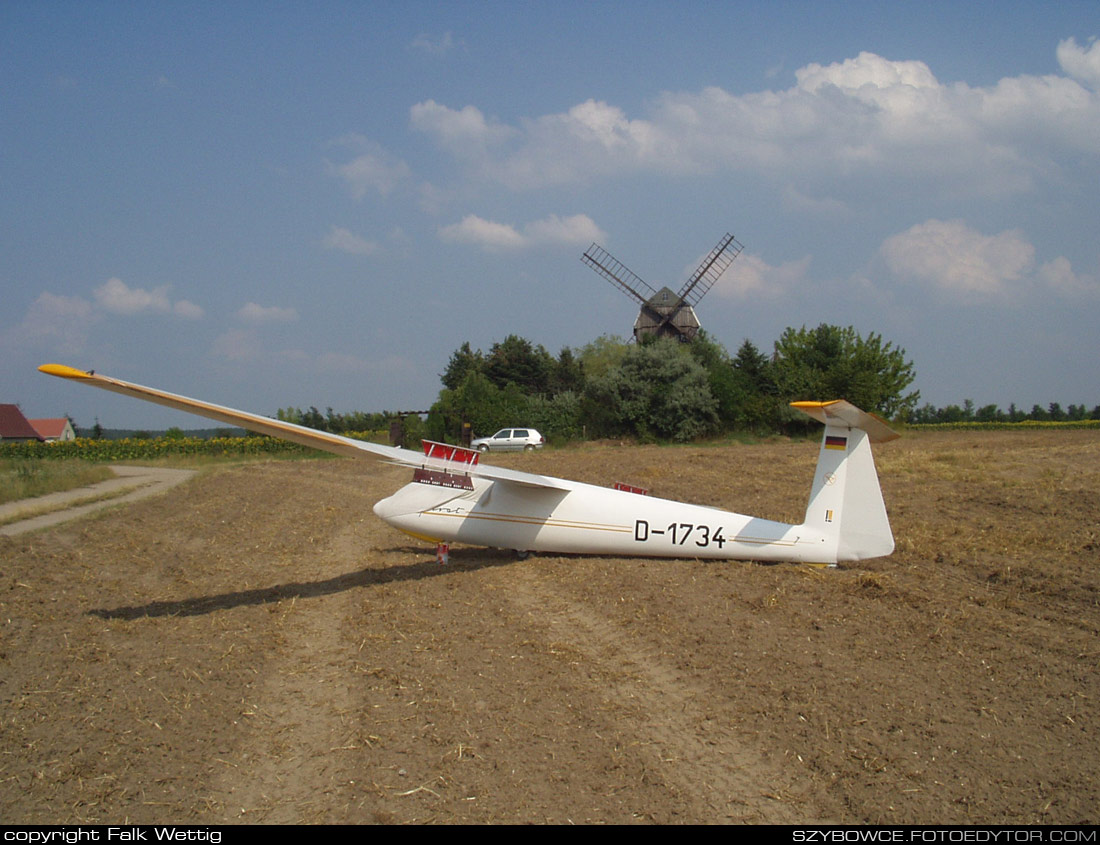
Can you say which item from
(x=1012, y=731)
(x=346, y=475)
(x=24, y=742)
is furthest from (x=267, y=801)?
(x=346, y=475)

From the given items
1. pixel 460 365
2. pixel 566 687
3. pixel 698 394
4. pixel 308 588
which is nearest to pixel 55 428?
pixel 460 365

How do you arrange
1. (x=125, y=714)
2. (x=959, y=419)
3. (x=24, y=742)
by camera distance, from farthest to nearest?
(x=959, y=419) → (x=125, y=714) → (x=24, y=742)

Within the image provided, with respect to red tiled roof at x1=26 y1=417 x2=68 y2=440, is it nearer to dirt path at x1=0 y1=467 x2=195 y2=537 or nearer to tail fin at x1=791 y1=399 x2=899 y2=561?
dirt path at x1=0 y1=467 x2=195 y2=537

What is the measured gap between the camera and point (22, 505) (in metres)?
19.3

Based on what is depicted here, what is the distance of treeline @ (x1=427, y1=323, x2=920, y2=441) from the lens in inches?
1473

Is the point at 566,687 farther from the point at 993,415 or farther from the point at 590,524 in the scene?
the point at 993,415

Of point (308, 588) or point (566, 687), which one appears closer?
point (566, 687)

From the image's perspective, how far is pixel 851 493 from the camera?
8188 mm

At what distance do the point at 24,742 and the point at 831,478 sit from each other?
8.24m

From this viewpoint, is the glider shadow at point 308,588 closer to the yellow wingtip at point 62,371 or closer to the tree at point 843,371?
the yellow wingtip at point 62,371

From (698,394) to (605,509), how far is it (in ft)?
94.4

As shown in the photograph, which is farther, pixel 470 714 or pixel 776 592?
pixel 776 592

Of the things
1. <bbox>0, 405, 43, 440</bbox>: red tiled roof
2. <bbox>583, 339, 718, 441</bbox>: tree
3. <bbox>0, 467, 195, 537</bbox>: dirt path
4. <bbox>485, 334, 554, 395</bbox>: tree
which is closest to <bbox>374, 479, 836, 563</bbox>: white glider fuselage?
<bbox>0, 467, 195, 537</bbox>: dirt path

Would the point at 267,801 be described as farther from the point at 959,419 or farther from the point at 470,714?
the point at 959,419
